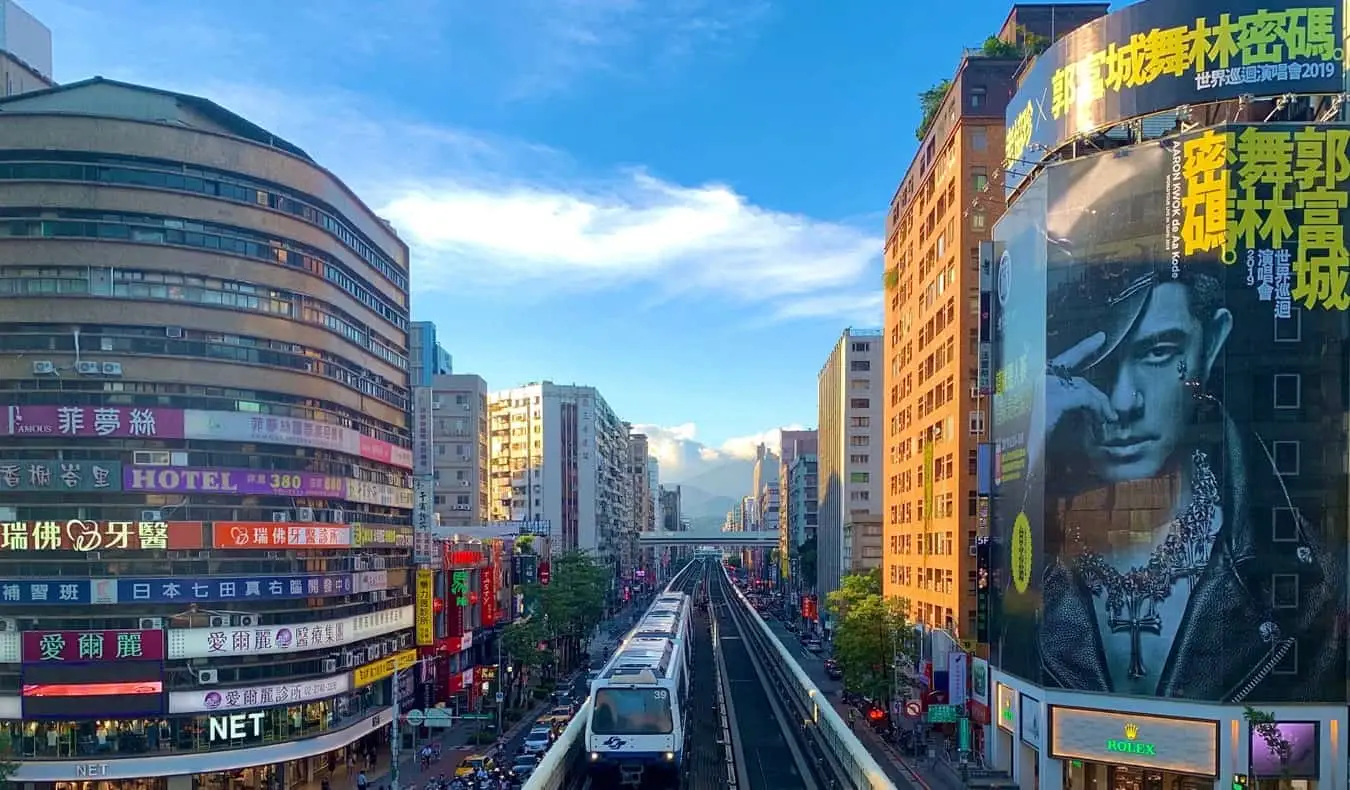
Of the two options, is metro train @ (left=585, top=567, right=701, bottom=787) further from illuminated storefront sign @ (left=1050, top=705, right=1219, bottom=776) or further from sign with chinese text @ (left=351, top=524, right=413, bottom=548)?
sign with chinese text @ (left=351, top=524, right=413, bottom=548)

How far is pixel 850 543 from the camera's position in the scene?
111 metres

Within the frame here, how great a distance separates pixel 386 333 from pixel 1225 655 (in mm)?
49110

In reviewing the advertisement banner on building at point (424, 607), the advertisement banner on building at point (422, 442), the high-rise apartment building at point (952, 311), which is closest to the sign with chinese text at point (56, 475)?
the advertisement banner on building at point (424, 607)

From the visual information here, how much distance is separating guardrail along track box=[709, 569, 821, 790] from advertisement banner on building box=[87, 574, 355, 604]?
77.5ft

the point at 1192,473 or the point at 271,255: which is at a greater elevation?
the point at 271,255

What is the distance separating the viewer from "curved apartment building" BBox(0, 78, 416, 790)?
43.7m

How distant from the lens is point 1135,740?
4072cm

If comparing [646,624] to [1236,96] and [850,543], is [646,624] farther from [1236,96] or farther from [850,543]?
[850,543]

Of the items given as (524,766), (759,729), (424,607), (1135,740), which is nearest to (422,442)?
(424,607)

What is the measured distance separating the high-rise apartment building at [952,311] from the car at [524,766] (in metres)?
27.3

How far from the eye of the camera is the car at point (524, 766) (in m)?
47.7

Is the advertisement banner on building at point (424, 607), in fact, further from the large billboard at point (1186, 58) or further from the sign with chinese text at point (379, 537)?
the large billboard at point (1186, 58)

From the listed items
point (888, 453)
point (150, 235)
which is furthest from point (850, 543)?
point (150, 235)

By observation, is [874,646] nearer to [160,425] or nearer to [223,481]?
[223,481]
